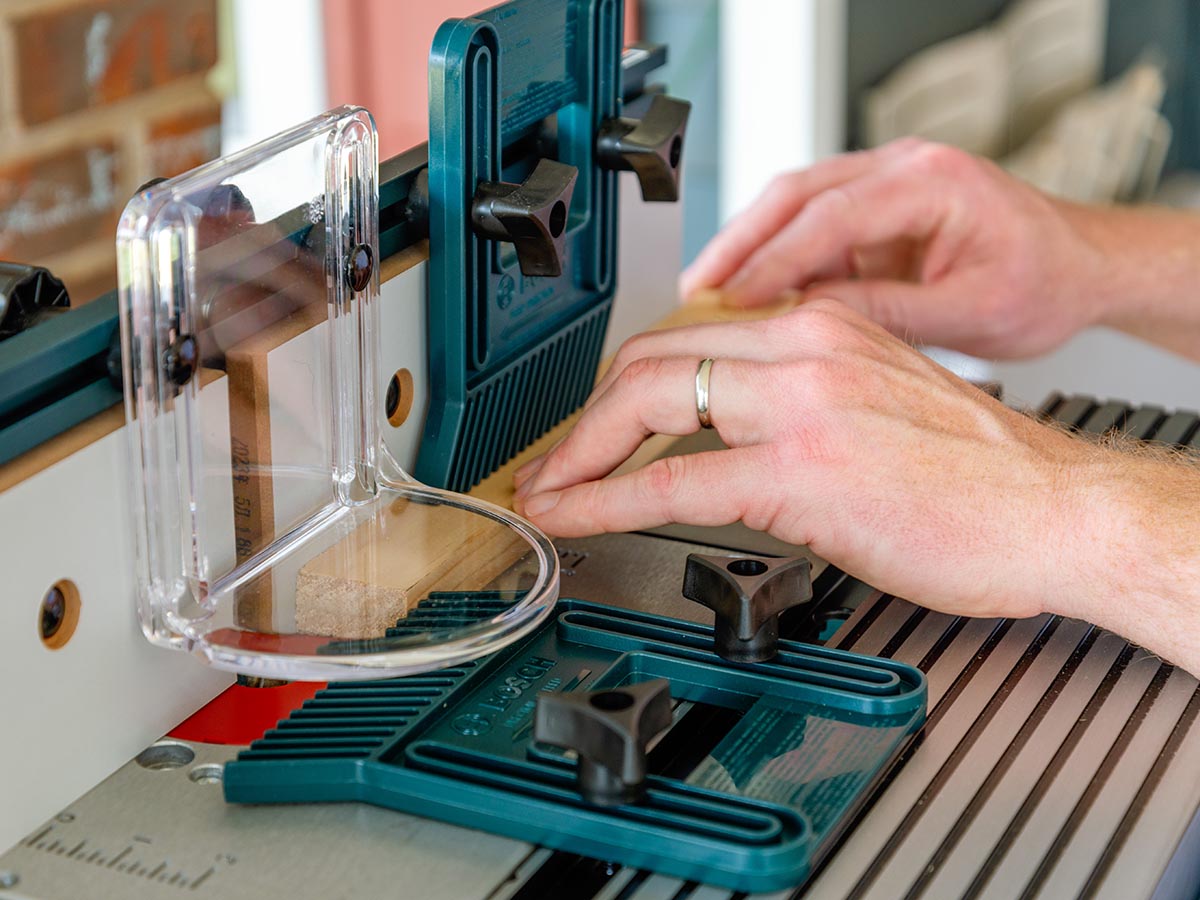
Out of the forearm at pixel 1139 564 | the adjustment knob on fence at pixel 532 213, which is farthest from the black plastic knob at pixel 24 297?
the forearm at pixel 1139 564

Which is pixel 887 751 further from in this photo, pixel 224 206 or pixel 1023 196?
pixel 1023 196

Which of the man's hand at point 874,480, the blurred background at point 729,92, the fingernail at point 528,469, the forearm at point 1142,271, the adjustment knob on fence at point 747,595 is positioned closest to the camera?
the adjustment knob on fence at point 747,595

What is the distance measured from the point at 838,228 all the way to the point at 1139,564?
22.9 inches

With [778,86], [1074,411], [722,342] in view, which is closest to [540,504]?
[722,342]

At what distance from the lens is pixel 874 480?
92 cm

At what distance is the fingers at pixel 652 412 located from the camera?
945 mm

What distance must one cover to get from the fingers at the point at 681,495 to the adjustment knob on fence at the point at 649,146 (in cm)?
26

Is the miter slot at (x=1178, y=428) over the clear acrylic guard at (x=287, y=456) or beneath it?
beneath

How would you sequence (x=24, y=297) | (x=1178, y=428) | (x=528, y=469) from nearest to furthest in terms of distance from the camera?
(x=24, y=297)
(x=528, y=469)
(x=1178, y=428)

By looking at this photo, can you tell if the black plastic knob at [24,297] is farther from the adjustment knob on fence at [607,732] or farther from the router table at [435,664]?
the adjustment knob on fence at [607,732]

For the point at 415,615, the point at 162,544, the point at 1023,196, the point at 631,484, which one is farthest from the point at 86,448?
the point at 1023,196

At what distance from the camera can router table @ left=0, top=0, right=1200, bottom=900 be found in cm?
70

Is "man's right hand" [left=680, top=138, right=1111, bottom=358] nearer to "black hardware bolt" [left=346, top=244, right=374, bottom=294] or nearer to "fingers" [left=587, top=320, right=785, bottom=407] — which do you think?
"fingers" [left=587, top=320, right=785, bottom=407]

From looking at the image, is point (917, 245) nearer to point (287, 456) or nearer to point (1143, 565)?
point (1143, 565)
